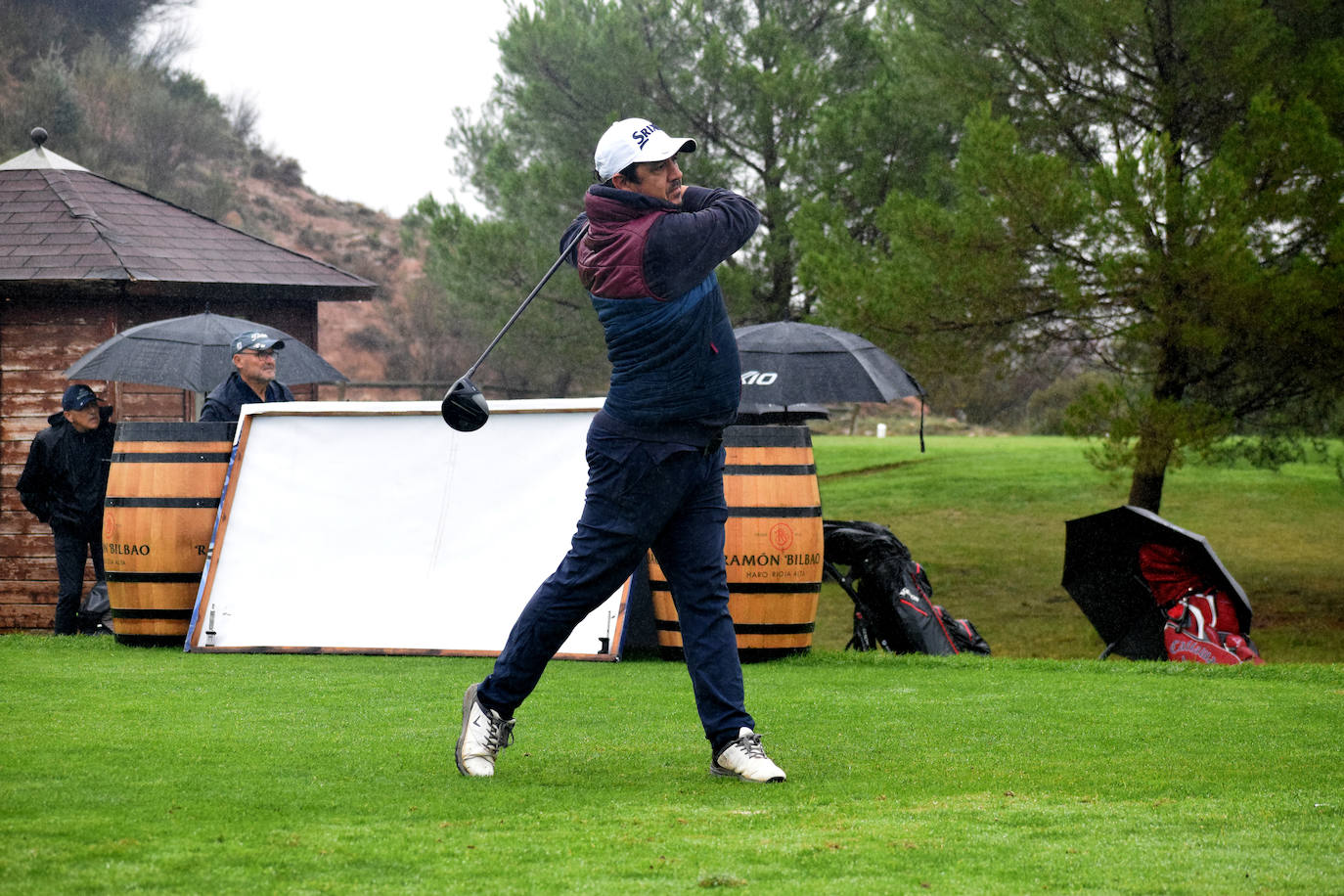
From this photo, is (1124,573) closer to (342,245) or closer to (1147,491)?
(1147,491)

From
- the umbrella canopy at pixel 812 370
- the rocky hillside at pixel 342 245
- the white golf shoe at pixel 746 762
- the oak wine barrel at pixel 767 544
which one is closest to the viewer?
the white golf shoe at pixel 746 762

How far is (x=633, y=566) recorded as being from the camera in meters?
4.27

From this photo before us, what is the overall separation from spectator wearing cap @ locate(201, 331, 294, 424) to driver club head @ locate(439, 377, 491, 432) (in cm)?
354

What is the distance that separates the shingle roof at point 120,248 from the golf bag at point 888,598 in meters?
6.04

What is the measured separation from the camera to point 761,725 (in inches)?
200

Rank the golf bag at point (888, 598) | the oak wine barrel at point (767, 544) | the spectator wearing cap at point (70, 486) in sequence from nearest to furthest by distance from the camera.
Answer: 1. the oak wine barrel at point (767, 544)
2. the golf bag at point (888, 598)
3. the spectator wearing cap at point (70, 486)

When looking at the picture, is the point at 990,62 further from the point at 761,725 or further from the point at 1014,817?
the point at 1014,817

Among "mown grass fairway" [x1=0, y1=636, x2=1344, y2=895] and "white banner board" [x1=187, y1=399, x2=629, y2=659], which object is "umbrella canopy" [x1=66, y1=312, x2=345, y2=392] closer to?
"white banner board" [x1=187, y1=399, x2=629, y2=659]

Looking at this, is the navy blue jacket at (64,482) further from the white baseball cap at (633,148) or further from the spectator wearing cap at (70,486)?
the white baseball cap at (633,148)

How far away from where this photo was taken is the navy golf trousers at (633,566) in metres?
4.13

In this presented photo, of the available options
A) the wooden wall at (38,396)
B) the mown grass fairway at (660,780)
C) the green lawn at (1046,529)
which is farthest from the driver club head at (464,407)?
the green lawn at (1046,529)

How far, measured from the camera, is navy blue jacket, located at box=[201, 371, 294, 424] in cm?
806

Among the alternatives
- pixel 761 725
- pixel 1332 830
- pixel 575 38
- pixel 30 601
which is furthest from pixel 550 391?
pixel 1332 830

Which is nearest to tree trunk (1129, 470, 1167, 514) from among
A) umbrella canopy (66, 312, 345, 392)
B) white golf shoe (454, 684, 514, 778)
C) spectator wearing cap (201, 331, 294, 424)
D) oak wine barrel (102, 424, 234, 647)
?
umbrella canopy (66, 312, 345, 392)
